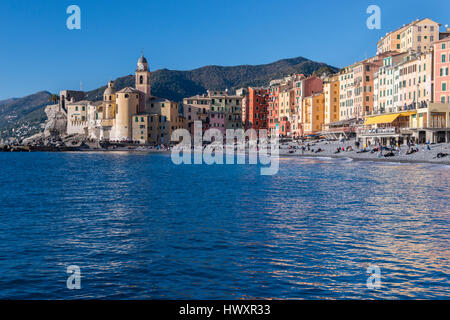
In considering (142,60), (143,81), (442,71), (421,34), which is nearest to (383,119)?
(442,71)

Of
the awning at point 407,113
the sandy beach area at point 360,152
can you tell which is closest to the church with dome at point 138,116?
the sandy beach area at point 360,152

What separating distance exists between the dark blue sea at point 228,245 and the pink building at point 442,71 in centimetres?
4488

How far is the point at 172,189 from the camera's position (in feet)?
140

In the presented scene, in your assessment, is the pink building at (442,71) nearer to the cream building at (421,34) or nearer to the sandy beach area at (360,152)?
the sandy beach area at (360,152)

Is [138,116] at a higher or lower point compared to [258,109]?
lower

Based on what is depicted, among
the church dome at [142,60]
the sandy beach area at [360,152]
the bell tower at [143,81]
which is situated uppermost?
the church dome at [142,60]

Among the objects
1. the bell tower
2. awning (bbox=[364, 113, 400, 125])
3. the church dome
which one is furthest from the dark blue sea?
the church dome

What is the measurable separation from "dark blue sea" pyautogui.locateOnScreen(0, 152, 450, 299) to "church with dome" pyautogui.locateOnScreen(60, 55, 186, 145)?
4585 inches

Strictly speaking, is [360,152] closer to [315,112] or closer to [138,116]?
[315,112]

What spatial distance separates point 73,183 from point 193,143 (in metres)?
109

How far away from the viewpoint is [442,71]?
248 ft

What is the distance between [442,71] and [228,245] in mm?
67908

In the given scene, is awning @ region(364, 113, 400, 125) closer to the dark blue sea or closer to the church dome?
the dark blue sea

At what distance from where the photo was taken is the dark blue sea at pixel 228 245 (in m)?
13.4
